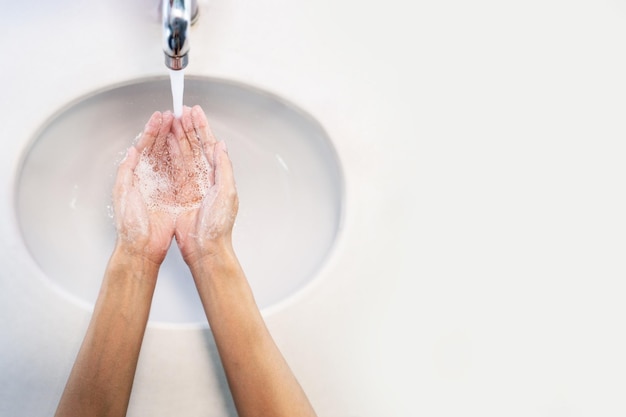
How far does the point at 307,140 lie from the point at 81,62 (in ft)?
1.04

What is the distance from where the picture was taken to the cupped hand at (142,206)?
2.48 ft

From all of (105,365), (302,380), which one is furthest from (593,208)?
(105,365)

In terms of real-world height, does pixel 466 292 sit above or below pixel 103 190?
below

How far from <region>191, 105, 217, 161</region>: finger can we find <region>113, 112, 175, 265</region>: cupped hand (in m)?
0.04

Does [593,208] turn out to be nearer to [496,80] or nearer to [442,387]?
[496,80]

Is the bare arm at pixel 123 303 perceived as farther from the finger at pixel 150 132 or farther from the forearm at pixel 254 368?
the forearm at pixel 254 368

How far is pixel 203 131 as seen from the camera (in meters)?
0.78

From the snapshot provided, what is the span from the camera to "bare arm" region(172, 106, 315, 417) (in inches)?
26.4

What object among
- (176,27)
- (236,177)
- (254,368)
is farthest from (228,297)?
(176,27)

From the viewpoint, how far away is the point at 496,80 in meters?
0.77

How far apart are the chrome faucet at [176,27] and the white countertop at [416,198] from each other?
0.44ft

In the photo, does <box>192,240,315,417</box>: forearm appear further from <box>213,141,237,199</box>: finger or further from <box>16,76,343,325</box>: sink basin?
<box>213,141,237,199</box>: finger

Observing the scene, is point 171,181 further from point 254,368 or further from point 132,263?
point 254,368

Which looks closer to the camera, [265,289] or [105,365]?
[105,365]
